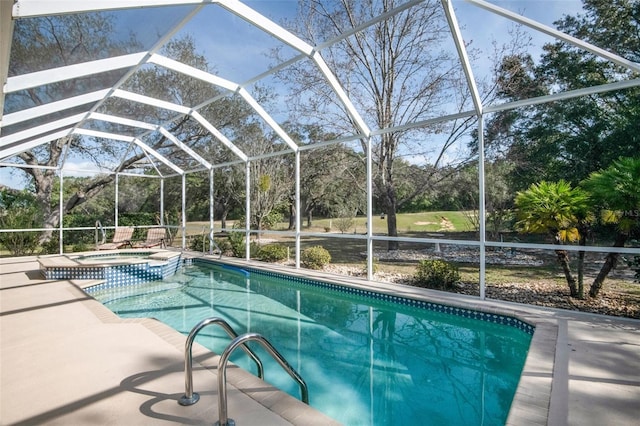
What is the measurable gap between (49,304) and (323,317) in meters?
4.22

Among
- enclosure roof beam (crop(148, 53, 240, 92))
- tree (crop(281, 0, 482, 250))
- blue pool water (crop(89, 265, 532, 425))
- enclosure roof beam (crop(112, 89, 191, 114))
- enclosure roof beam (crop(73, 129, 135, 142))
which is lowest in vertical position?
blue pool water (crop(89, 265, 532, 425))

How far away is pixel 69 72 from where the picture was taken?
15.8 ft

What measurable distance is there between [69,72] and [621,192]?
25.2ft

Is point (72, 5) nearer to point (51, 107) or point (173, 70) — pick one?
point (173, 70)

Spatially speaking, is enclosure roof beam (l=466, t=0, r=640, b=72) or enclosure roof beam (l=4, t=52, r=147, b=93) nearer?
enclosure roof beam (l=466, t=0, r=640, b=72)

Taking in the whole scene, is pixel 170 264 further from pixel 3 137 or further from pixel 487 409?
pixel 487 409

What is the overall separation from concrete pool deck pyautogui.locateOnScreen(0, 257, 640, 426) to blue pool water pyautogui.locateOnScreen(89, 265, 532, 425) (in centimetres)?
36

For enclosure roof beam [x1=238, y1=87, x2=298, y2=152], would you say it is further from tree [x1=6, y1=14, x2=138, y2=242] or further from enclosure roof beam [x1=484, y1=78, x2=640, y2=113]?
enclosure roof beam [x1=484, y1=78, x2=640, y2=113]

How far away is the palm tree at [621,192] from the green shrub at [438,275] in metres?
2.49

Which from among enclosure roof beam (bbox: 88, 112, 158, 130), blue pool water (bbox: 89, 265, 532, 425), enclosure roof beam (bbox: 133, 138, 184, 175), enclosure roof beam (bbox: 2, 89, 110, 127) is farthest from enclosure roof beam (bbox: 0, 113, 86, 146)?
blue pool water (bbox: 89, 265, 532, 425)

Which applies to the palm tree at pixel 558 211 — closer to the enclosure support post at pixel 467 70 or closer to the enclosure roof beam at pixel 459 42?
the enclosure support post at pixel 467 70

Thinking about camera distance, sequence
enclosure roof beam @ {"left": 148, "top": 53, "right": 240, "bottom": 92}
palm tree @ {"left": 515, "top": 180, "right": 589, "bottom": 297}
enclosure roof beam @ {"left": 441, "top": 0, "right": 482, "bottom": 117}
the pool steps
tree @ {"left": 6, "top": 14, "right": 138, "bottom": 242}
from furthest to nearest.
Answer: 1. enclosure roof beam @ {"left": 148, "top": 53, "right": 240, "bottom": 92}
2. palm tree @ {"left": 515, "top": 180, "right": 589, "bottom": 297}
3. enclosure roof beam @ {"left": 441, "top": 0, "right": 482, "bottom": 117}
4. tree @ {"left": 6, "top": 14, "right": 138, "bottom": 242}
5. the pool steps

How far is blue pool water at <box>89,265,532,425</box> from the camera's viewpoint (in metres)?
3.20

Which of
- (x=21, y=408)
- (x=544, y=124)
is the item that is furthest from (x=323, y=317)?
(x=544, y=124)
